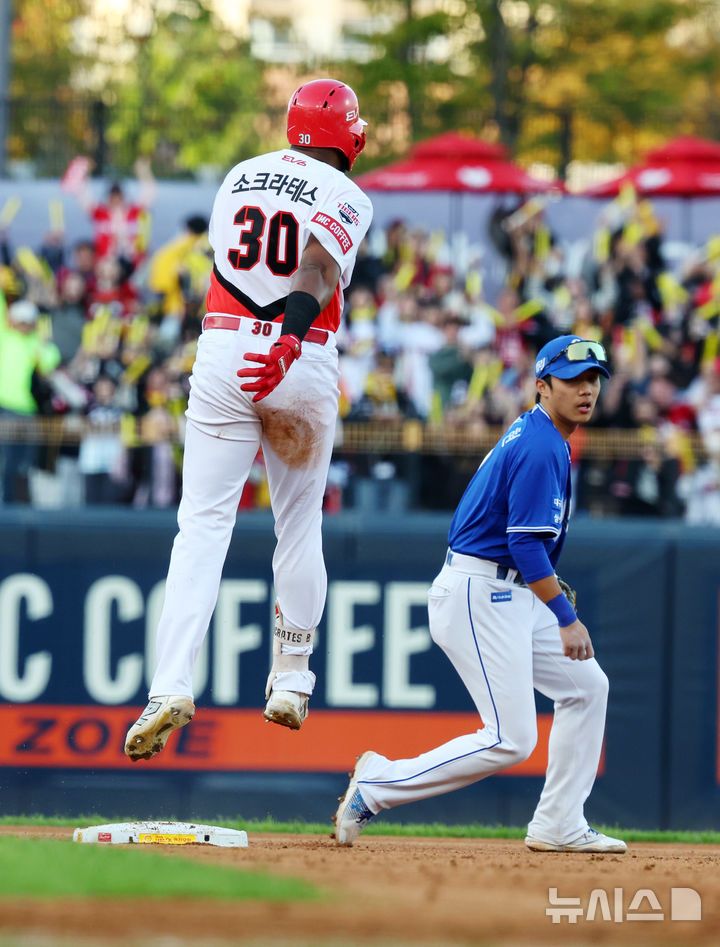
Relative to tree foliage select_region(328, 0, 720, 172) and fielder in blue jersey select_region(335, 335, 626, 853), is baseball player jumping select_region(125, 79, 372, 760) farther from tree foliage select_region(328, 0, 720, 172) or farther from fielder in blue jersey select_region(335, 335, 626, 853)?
tree foliage select_region(328, 0, 720, 172)

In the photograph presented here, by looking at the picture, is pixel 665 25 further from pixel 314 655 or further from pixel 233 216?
pixel 233 216

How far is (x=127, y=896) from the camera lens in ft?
14.8

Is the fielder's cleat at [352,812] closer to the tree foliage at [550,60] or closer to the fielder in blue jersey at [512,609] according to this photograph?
the fielder in blue jersey at [512,609]

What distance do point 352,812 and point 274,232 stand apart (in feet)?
7.98

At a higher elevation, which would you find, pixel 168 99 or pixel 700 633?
pixel 168 99

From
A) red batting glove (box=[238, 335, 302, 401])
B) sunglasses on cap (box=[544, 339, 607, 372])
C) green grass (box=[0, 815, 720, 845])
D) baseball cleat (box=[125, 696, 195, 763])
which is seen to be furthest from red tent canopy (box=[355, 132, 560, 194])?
baseball cleat (box=[125, 696, 195, 763])

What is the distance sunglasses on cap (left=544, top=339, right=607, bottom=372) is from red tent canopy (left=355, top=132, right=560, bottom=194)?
10.1 metres

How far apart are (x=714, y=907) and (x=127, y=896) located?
1.79m

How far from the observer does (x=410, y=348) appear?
14.0 metres

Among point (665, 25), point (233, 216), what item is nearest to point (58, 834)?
point (233, 216)

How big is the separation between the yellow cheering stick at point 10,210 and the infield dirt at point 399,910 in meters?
12.5

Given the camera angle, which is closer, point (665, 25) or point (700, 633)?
point (700, 633)

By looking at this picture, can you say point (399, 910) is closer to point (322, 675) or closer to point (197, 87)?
point (322, 675)

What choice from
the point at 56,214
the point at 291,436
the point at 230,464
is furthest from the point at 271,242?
the point at 56,214
